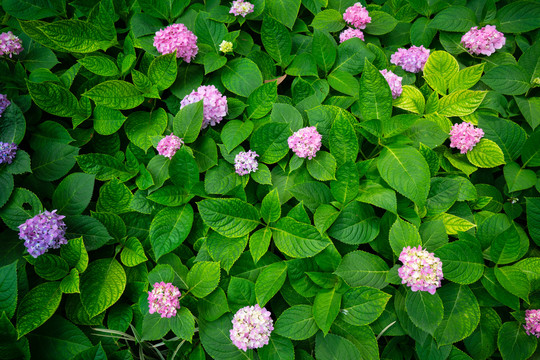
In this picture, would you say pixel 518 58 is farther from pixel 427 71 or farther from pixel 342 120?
pixel 342 120

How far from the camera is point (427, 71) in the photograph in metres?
2.20

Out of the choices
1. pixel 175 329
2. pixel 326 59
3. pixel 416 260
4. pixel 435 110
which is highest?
pixel 326 59

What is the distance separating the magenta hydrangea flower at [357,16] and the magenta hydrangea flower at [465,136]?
2.93ft

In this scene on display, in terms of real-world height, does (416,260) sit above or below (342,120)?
below

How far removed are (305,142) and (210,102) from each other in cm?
55

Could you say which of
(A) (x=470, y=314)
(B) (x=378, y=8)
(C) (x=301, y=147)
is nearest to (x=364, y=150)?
(C) (x=301, y=147)

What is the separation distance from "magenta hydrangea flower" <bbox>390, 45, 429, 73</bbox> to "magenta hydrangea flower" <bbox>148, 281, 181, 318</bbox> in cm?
186

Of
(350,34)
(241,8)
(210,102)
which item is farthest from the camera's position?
(350,34)

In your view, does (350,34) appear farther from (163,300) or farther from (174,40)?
(163,300)

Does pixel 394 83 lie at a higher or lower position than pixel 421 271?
higher

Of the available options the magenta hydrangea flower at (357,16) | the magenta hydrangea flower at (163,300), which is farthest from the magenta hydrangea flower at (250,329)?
the magenta hydrangea flower at (357,16)

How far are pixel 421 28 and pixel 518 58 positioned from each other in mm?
733

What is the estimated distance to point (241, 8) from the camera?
217 centimetres

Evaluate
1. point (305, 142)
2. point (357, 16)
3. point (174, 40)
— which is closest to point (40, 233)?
point (174, 40)
